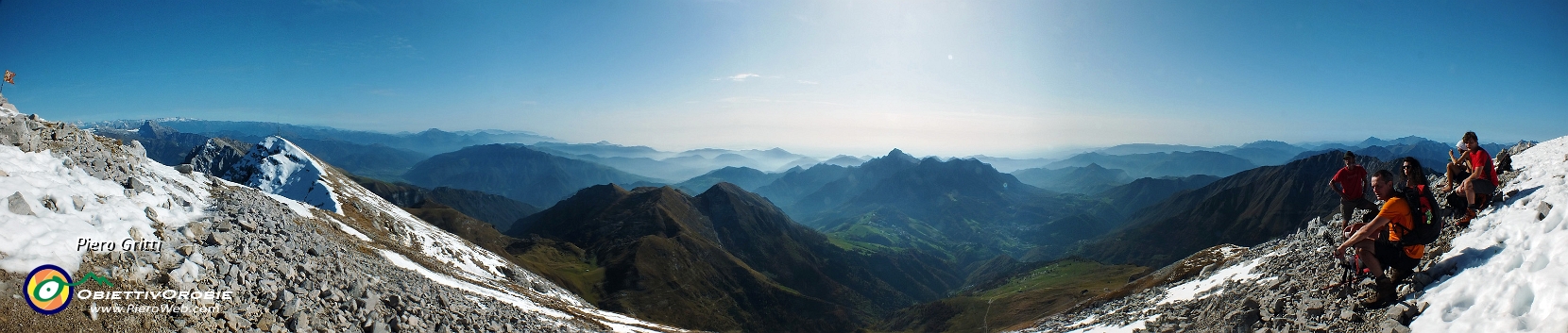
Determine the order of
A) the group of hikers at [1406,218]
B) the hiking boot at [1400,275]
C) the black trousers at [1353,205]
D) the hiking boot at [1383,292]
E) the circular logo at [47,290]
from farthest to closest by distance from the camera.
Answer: the black trousers at [1353,205]
the hiking boot at [1400,275]
the hiking boot at [1383,292]
the group of hikers at [1406,218]
the circular logo at [47,290]

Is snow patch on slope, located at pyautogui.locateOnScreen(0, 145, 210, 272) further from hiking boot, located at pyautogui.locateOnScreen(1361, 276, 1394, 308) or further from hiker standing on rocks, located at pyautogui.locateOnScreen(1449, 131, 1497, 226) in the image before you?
hiker standing on rocks, located at pyautogui.locateOnScreen(1449, 131, 1497, 226)

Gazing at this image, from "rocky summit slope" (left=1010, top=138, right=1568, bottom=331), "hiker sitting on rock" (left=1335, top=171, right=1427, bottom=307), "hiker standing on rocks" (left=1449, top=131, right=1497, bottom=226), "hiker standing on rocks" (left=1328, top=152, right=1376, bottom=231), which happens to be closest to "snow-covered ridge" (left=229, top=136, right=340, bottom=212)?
"rocky summit slope" (left=1010, top=138, right=1568, bottom=331)

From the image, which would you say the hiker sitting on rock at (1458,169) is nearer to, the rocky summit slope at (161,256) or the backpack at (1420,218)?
the backpack at (1420,218)

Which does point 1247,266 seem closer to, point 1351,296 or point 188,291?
point 1351,296

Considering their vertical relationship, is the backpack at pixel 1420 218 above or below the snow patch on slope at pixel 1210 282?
above

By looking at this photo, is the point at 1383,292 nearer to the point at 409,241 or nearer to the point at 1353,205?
the point at 1353,205

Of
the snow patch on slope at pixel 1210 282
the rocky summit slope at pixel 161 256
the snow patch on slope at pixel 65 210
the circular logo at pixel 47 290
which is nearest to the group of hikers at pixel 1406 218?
the snow patch on slope at pixel 1210 282

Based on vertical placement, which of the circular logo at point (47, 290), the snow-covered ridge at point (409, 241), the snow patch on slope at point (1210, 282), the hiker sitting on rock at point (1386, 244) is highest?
the hiker sitting on rock at point (1386, 244)
